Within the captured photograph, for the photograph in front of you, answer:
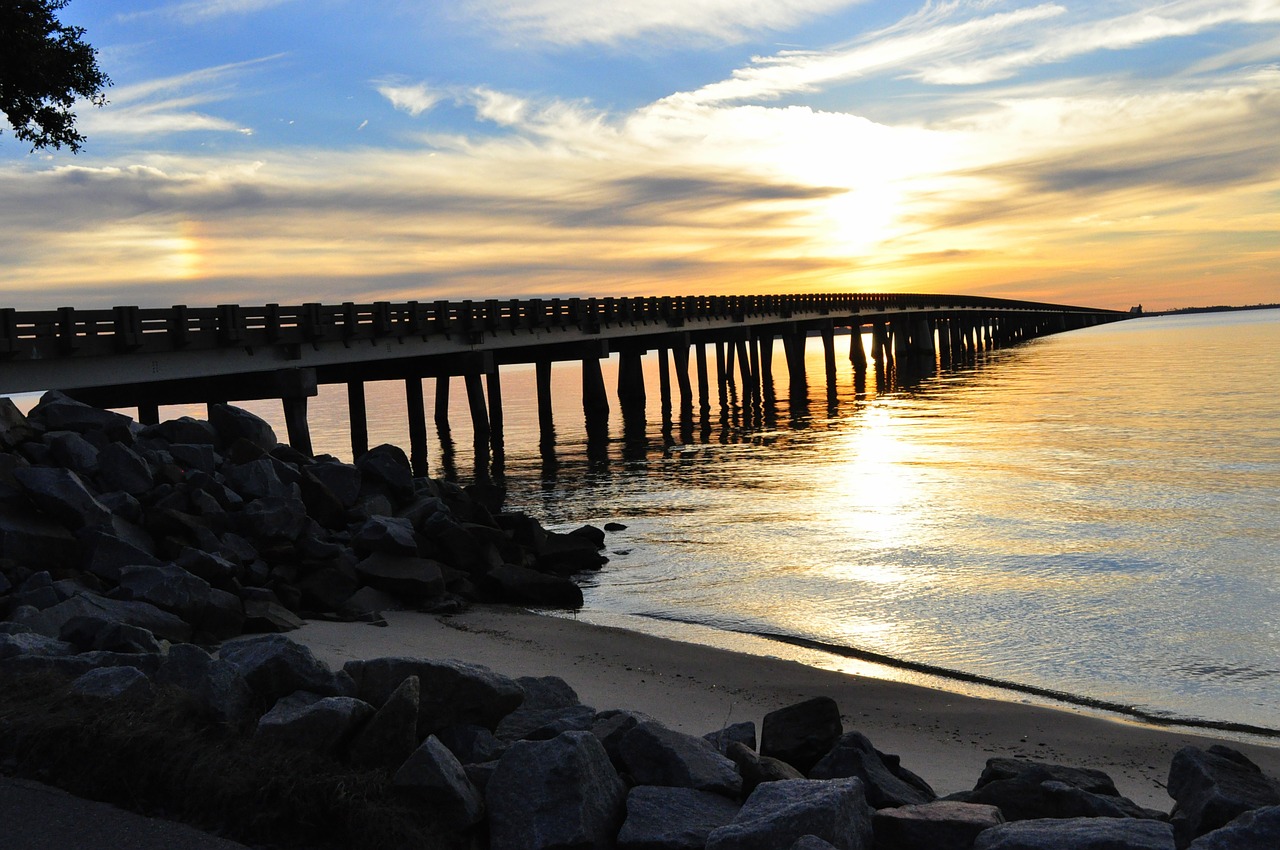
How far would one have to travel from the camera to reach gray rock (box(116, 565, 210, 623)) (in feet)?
A: 36.8

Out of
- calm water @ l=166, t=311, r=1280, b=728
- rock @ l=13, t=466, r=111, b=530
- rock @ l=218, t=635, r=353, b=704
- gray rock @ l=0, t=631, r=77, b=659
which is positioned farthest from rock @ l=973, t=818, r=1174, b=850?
rock @ l=13, t=466, r=111, b=530

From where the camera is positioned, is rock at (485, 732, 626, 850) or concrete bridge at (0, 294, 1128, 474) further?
concrete bridge at (0, 294, 1128, 474)

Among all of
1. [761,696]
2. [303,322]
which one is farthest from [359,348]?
[761,696]

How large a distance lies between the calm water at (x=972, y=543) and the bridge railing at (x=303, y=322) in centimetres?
521

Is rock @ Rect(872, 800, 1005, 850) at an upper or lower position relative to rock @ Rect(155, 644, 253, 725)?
lower

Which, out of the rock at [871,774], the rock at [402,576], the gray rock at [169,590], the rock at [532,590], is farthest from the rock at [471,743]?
the rock at [532,590]

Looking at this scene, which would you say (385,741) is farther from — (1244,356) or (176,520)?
(1244,356)

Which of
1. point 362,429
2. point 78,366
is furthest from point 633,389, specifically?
point 78,366

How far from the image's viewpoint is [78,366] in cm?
2522

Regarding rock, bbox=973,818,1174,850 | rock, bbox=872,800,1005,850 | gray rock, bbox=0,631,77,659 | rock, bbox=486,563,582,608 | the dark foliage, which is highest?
the dark foliage

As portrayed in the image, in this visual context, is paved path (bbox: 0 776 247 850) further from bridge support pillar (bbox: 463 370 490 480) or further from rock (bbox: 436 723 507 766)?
bridge support pillar (bbox: 463 370 490 480)

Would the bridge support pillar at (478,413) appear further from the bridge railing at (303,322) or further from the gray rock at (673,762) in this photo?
the gray rock at (673,762)

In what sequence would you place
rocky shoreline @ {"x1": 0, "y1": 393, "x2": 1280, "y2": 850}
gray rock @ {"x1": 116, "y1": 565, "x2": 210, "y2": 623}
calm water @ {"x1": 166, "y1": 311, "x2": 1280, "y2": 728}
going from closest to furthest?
rocky shoreline @ {"x1": 0, "y1": 393, "x2": 1280, "y2": 850}
gray rock @ {"x1": 116, "y1": 565, "x2": 210, "y2": 623}
calm water @ {"x1": 166, "y1": 311, "x2": 1280, "y2": 728}

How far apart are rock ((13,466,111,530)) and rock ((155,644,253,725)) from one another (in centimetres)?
659
